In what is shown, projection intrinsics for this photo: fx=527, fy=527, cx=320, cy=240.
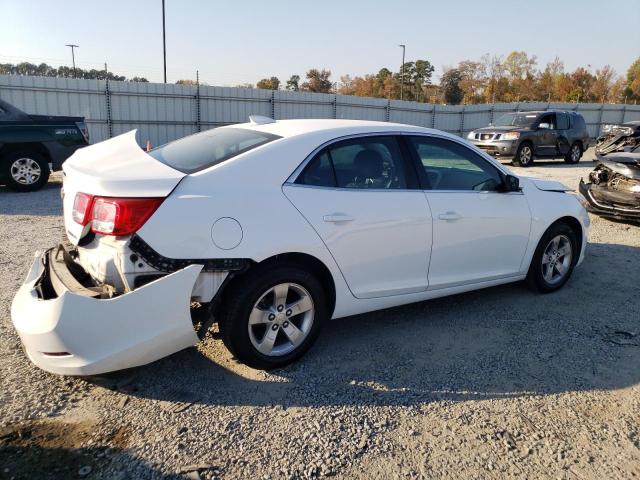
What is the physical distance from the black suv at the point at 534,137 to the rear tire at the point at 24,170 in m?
12.5

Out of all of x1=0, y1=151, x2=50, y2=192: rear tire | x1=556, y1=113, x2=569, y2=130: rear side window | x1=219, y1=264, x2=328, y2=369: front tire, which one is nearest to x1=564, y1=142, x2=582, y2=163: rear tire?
x1=556, y1=113, x2=569, y2=130: rear side window

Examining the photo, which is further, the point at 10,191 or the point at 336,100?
the point at 336,100

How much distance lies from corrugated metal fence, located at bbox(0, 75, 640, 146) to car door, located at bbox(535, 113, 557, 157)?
810cm

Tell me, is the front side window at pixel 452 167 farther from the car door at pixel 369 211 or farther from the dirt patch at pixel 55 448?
the dirt patch at pixel 55 448

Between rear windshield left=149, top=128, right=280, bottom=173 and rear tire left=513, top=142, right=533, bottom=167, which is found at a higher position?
rear windshield left=149, top=128, right=280, bottom=173

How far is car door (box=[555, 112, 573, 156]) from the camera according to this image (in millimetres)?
17734

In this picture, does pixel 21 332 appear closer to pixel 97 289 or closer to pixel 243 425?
pixel 97 289

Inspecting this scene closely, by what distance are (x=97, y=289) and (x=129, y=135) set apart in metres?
1.61

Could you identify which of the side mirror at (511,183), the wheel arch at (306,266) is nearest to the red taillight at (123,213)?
the wheel arch at (306,266)

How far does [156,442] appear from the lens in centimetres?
271

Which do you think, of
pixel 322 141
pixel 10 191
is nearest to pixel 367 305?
pixel 322 141

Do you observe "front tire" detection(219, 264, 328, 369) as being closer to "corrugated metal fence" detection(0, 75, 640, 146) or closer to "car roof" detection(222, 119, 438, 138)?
"car roof" detection(222, 119, 438, 138)

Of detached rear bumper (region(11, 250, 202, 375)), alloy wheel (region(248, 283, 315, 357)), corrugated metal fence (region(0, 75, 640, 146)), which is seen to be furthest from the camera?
corrugated metal fence (region(0, 75, 640, 146))

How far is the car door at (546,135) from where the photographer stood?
17.1 m
